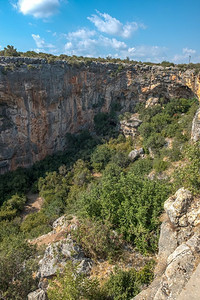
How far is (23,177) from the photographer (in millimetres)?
21391

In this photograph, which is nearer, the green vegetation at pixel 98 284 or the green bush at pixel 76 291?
the green bush at pixel 76 291

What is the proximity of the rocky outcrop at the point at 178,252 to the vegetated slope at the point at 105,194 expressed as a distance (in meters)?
0.64

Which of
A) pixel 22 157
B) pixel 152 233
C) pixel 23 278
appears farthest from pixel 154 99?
pixel 23 278

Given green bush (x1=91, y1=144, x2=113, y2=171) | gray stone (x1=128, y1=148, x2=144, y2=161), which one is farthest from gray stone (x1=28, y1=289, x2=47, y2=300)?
gray stone (x1=128, y1=148, x2=144, y2=161)

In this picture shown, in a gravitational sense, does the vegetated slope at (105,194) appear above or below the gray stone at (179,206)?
below

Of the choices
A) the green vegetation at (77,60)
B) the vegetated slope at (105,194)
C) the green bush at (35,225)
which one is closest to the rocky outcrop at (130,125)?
the vegetated slope at (105,194)

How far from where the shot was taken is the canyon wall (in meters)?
20.4

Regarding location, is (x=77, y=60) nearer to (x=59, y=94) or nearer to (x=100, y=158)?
(x=59, y=94)

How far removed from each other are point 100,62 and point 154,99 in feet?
29.0

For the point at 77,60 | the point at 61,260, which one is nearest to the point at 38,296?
the point at 61,260

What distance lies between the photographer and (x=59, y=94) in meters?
23.1

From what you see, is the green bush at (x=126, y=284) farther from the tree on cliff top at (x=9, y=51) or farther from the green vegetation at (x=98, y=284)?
the tree on cliff top at (x=9, y=51)

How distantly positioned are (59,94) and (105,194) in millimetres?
17173

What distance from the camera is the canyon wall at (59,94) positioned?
2042 centimetres
